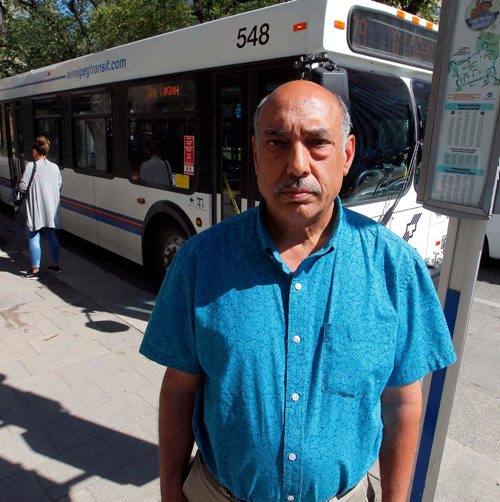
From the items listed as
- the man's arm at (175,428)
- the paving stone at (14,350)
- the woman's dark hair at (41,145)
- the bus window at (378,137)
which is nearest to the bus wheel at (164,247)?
the paving stone at (14,350)

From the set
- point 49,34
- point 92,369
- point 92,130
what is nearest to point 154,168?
point 92,130

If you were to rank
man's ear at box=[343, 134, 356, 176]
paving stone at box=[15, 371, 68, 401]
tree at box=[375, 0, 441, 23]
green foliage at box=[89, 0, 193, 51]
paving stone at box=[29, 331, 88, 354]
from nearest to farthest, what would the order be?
1. man's ear at box=[343, 134, 356, 176]
2. paving stone at box=[15, 371, 68, 401]
3. paving stone at box=[29, 331, 88, 354]
4. tree at box=[375, 0, 441, 23]
5. green foliage at box=[89, 0, 193, 51]

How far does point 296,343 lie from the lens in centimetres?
134

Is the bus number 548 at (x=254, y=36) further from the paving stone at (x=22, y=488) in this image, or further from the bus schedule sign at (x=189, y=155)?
the paving stone at (x=22, y=488)

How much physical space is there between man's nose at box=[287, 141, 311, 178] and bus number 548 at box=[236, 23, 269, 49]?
3.11 m

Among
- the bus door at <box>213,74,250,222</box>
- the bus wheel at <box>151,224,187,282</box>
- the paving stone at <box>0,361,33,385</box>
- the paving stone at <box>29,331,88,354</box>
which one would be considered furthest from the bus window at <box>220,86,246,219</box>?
the paving stone at <box>0,361,33,385</box>

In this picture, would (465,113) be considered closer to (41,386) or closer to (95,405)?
(95,405)

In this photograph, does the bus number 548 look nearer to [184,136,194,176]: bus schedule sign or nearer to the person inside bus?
[184,136,194,176]: bus schedule sign

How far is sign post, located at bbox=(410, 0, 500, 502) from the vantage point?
172cm

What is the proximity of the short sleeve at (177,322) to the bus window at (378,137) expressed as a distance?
2.98 m

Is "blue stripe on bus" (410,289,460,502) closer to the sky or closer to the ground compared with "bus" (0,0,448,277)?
closer to the ground

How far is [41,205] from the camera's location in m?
6.46

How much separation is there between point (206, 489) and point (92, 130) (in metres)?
6.19

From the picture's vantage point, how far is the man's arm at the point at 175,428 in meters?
1.54
